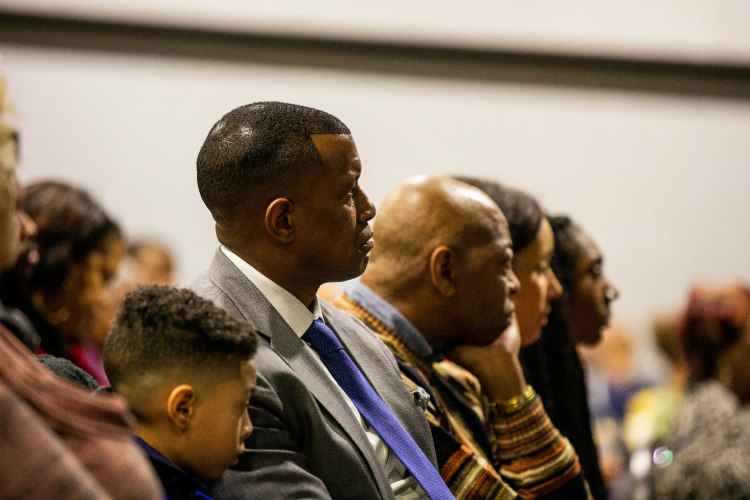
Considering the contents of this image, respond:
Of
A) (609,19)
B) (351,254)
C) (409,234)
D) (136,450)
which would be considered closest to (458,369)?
(409,234)

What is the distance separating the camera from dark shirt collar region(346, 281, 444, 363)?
2242 millimetres

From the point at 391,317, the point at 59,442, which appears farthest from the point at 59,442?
the point at 391,317

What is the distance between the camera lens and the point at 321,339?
1.74 m

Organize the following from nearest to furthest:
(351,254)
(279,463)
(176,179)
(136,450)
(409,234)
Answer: (136,450) → (279,463) → (351,254) → (409,234) → (176,179)

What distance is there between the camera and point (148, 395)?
1.39m

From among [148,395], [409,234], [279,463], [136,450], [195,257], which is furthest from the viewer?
[195,257]

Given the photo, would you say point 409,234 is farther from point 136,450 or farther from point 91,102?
point 91,102

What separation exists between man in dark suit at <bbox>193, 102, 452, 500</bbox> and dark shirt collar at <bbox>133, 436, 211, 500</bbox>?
0.18 m

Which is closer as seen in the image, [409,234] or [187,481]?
[187,481]

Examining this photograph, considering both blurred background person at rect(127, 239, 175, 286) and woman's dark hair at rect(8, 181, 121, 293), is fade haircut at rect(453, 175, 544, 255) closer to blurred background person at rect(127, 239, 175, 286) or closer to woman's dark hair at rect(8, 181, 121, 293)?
woman's dark hair at rect(8, 181, 121, 293)

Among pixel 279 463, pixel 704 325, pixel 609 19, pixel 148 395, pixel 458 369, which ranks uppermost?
pixel 609 19

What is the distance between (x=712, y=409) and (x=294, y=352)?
2205 mm

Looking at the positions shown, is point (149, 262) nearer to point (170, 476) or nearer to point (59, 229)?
point (59, 229)

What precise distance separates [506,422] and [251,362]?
112cm
